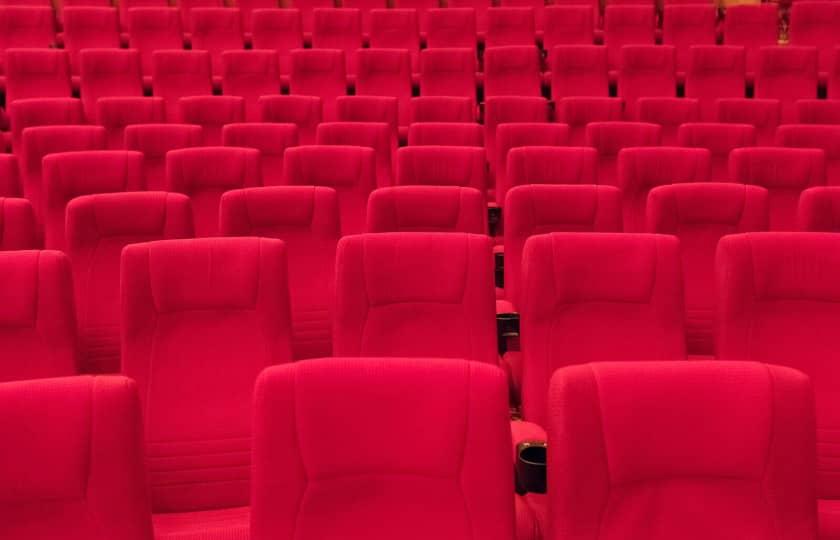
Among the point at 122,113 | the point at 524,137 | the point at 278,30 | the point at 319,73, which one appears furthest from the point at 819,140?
the point at 278,30

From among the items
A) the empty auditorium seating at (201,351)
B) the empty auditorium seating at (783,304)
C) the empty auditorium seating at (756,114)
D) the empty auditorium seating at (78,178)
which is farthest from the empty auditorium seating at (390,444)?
the empty auditorium seating at (756,114)

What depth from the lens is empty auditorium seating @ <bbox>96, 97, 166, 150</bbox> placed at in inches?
50.2

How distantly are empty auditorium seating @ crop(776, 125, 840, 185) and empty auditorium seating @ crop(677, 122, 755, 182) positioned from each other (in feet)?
0.14

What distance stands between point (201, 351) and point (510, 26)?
136cm

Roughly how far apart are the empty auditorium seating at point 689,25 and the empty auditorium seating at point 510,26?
0.93 ft

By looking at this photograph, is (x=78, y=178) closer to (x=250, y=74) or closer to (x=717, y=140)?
(x=250, y=74)

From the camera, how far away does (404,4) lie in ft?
6.48

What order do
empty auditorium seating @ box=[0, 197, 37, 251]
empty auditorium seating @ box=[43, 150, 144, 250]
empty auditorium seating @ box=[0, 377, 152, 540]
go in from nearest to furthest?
1. empty auditorium seating @ box=[0, 377, 152, 540]
2. empty auditorium seating @ box=[0, 197, 37, 251]
3. empty auditorium seating @ box=[43, 150, 144, 250]

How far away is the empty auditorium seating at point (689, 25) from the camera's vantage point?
1850 millimetres

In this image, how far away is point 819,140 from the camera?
3.90ft

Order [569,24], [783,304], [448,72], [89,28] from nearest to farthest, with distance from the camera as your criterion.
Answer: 1. [783,304]
2. [448,72]
3. [89,28]
4. [569,24]

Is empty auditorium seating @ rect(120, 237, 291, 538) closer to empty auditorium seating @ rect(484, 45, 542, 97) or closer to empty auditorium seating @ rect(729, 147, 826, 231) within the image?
empty auditorium seating @ rect(729, 147, 826, 231)

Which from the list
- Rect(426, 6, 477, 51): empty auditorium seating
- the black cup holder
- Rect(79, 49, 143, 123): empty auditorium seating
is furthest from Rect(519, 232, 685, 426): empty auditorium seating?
Rect(426, 6, 477, 51): empty auditorium seating

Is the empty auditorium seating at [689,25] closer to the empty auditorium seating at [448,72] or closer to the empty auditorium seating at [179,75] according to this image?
the empty auditorium seating at [448,72]
